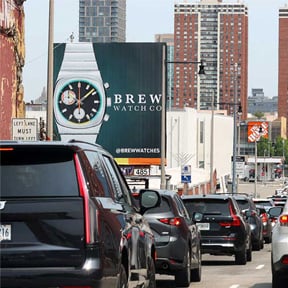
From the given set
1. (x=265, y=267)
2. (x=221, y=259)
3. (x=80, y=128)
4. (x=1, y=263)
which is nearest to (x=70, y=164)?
(x=1, y=263)

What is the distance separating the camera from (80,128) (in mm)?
61375

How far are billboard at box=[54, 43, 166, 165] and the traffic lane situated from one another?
33425 millimetres

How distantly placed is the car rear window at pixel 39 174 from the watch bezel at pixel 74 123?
51442mm

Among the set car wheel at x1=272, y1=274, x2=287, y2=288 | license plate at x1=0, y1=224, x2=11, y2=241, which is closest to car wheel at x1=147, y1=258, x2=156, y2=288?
car wheel at x1=272, y1=274, x2=287, y2=288

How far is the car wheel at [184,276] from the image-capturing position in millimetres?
18172

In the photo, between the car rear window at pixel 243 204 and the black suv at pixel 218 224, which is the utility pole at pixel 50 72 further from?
the car rear window at pixel 243 204

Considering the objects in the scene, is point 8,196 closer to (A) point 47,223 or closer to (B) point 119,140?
(A) point 47,223

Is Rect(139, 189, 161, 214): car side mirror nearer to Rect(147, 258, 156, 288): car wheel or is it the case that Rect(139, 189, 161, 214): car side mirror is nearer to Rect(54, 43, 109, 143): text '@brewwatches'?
Rect(147, 258, 156, 288): car wheel

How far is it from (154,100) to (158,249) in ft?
147

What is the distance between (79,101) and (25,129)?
34.7 m

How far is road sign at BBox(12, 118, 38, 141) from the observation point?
26.8 m

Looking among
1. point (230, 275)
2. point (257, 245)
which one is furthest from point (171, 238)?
point (257, 245)

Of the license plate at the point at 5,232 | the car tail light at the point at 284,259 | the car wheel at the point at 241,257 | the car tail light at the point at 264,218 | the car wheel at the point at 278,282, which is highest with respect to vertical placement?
the license plate at the point at 5,232

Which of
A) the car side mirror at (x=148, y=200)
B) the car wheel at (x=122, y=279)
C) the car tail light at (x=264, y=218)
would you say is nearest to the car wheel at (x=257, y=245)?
the car tail light at (x=264, y=218)
